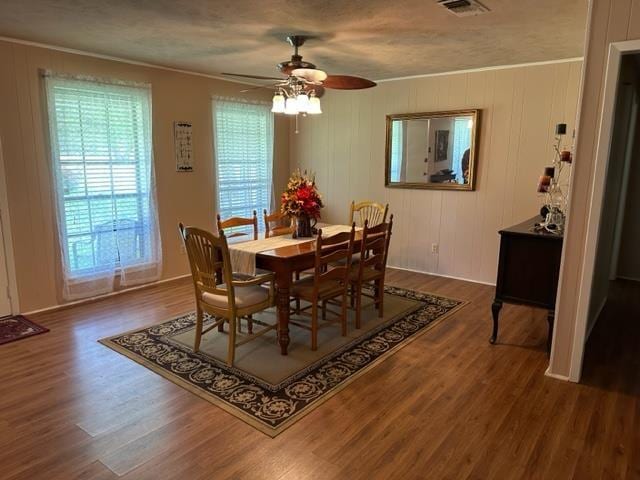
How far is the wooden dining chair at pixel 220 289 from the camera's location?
2.94m

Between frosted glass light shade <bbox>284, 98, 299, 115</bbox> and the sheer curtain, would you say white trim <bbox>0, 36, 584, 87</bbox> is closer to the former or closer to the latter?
the sheer curtain

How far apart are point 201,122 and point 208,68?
64cm

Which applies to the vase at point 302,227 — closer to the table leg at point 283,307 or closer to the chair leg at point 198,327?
the table leg at point 283,307

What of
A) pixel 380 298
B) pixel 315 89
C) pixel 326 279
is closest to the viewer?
pixel 326 279

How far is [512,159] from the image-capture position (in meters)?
4.78

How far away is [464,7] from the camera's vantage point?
279 centimetres

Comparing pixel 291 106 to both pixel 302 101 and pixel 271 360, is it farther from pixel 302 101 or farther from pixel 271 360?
pixel 271 360

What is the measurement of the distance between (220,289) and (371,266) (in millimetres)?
1524

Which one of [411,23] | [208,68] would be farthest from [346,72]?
[411,23]

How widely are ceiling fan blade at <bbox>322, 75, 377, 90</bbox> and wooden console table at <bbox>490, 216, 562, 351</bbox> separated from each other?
153 centimetres

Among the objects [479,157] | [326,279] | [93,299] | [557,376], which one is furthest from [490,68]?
[93,299]

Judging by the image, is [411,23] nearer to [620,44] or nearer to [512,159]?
[620,44]

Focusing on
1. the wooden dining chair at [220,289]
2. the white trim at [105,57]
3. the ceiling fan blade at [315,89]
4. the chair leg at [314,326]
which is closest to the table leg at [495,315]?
the chair leg at [314,326]

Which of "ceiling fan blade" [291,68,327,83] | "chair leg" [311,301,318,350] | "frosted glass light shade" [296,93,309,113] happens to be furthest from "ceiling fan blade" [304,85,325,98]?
"chair leg" [311,301,318,350]
